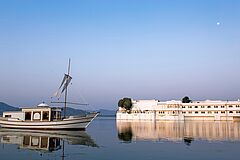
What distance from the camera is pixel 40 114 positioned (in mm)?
54812

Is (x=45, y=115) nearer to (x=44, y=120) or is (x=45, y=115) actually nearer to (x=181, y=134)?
(x=44, y=120)

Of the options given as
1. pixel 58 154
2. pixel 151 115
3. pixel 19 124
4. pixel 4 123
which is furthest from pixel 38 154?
pixel 151 115

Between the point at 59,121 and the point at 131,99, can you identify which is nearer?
the point at 59,121

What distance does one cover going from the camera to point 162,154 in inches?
1000

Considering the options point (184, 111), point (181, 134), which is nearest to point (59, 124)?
point (181, 134)

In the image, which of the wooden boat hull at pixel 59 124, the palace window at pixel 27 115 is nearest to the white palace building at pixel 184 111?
the wooden boat hull at pixel 59 124

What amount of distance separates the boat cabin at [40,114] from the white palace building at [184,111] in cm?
6693

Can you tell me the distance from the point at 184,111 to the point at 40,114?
255 feet

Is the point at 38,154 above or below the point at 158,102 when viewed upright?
below

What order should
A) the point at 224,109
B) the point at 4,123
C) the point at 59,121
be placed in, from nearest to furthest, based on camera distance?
the point at 59,121 < the point at 4,123 < the point at 224,109

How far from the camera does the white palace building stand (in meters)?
117

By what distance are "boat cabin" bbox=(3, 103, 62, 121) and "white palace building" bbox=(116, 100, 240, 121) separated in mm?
66932

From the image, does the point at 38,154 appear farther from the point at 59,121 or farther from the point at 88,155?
the point at 59,121

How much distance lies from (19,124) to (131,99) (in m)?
78.6
